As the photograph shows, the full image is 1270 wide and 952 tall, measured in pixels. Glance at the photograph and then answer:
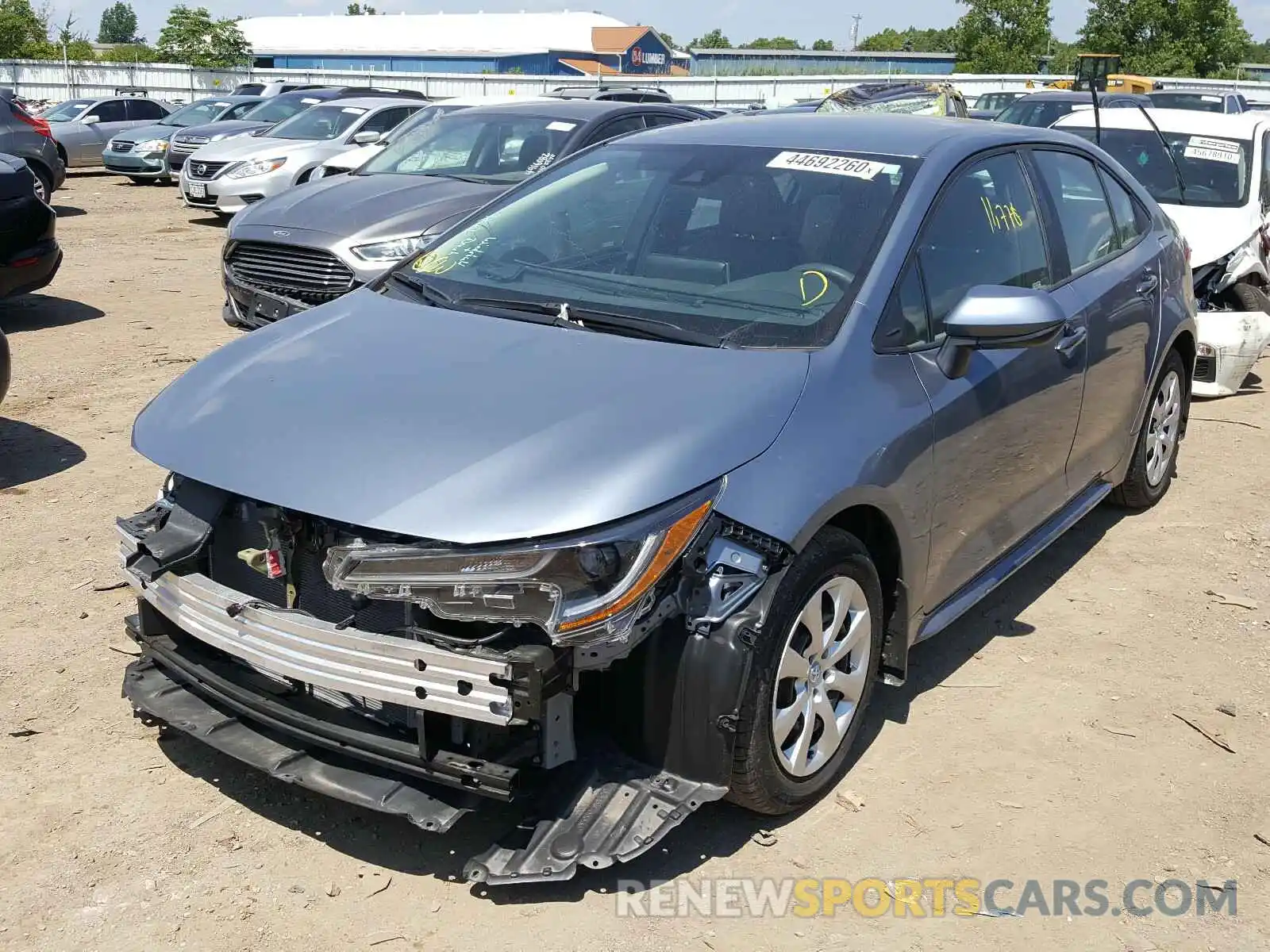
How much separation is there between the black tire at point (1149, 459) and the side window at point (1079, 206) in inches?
33.0

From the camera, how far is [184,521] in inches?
131

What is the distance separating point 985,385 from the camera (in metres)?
3.91

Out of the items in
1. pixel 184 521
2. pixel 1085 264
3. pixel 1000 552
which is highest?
pixel 1085 264

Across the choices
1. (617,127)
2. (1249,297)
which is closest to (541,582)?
(1249,297)

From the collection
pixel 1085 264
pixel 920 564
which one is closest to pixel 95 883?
pixel 920 564

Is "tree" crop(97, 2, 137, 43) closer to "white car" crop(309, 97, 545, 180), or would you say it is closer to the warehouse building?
the warehouse building

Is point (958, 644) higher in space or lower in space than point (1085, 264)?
lower

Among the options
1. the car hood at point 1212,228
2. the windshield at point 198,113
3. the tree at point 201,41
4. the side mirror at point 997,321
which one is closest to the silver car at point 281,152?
the windshield at point 198,113

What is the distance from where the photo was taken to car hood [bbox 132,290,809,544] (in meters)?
2.86

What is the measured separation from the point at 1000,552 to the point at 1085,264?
1.26 metres

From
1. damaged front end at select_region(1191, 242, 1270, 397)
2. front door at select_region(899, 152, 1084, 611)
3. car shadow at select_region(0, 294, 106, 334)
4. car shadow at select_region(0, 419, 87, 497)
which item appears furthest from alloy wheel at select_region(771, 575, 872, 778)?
car shadow at select_region(0, 294, 106, 334)

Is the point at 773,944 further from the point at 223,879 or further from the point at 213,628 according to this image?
the point at 213,628

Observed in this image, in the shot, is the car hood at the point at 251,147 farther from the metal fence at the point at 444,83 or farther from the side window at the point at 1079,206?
the metal fence at the point at 444,83

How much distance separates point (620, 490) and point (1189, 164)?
799 centimetres
